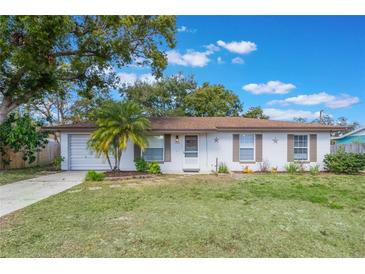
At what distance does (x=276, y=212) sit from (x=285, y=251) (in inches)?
78.3

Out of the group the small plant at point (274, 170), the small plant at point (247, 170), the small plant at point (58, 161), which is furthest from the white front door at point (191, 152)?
the small plant at point (58, 161)

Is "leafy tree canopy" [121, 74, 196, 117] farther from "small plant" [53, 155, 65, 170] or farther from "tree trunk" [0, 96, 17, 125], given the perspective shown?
"small plant" [53, 155, 65, 170]

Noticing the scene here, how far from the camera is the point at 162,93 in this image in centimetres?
2622

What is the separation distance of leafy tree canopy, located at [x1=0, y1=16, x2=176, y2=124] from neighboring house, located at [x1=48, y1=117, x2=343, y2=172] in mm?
2900

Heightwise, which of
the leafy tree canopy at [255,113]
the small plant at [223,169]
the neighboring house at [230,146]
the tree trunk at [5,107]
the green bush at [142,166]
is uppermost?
the leafy tree canopy at [255,113]

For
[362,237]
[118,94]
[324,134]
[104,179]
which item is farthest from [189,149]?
[118,94]

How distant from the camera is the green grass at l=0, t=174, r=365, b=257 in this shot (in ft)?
11.5

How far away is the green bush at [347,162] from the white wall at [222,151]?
2.09 feet

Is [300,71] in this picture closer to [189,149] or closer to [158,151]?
[189,149]

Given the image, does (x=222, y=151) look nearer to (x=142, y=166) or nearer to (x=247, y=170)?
(x=247, y=170)

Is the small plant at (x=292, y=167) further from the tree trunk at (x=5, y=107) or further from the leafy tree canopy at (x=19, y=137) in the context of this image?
the tree trunk at (x=5, y=107)

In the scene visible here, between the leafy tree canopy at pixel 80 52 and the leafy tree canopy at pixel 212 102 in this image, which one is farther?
the leafy tree canopy at pixel 212 102

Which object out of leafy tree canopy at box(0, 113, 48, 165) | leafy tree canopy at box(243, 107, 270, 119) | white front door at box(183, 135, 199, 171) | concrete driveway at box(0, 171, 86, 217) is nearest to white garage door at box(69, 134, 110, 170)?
leafy tree canopy at box(0, 113, 48, 165)

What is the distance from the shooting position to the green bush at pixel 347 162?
12078 mm
